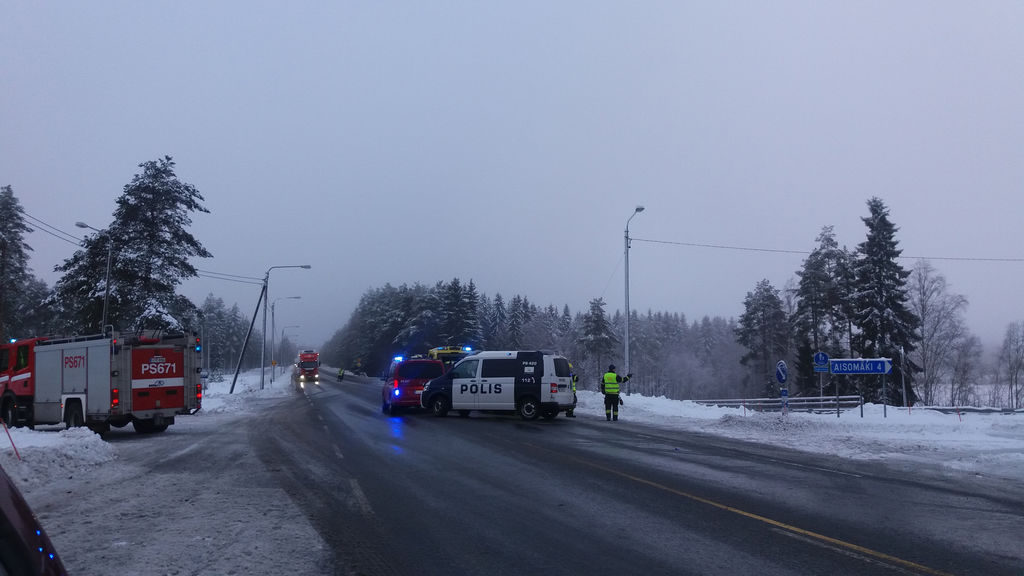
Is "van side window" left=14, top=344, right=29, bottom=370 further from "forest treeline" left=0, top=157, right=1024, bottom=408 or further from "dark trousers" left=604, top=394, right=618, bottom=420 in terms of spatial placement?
"dark trousers" left=604, top=394, right=618, bottom=420

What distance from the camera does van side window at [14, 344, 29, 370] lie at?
68.3ft

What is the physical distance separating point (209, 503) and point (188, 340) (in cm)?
1364

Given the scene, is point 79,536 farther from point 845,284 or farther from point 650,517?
point 845,284

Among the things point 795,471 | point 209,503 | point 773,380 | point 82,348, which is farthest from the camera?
point 773,380

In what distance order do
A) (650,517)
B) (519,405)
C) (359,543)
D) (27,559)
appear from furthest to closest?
1. (519,405)
2. (650,517)
3. (359,543)
4. (27,559)

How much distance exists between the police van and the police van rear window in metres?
2.47

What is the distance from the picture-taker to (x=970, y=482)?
1125cm

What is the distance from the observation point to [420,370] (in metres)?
27.3

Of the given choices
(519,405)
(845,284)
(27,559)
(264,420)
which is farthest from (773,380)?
(27,559)

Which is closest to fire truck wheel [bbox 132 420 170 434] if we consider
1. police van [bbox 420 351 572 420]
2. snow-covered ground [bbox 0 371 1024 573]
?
snow-covered ground [bbox 0 371 1024 573]

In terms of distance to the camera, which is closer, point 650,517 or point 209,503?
point 650,517

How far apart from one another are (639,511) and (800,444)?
9.67m

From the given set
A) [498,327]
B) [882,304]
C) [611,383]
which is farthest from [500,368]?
[498,327]

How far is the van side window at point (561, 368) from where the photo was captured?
23086mm
